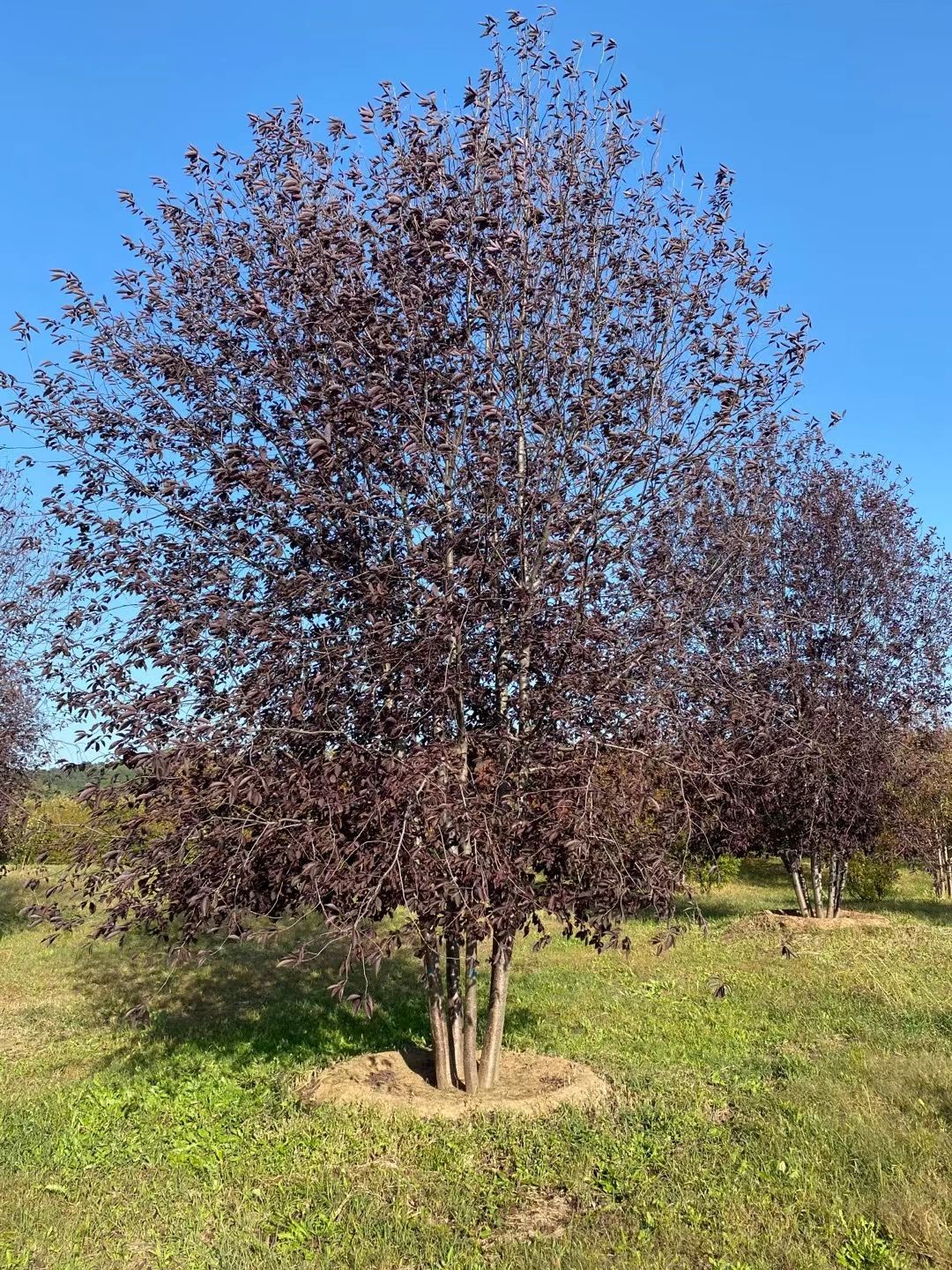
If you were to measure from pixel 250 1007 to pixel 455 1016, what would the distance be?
4.19 metres

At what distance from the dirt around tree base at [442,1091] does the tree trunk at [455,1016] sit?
0.60 ft

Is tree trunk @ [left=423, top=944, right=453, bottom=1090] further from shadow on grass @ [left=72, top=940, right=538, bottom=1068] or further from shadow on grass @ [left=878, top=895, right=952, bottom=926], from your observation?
shadow on grass @ [left=878, top=895, right=952, bottom=926]

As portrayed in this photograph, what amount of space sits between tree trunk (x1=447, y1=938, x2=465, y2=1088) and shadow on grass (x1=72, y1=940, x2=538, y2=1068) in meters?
0.62

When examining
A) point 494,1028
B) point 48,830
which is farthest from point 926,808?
point 48,830

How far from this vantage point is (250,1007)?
31.3ft

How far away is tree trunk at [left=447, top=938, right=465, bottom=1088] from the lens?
5992 millimetres

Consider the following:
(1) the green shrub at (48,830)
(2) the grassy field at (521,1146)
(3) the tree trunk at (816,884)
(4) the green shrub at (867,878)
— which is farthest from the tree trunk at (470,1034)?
(4) the green shrub at (867,878)

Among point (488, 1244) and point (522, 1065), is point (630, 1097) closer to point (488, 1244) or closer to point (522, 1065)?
point (522, 1065)

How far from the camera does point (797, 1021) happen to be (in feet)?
26.2

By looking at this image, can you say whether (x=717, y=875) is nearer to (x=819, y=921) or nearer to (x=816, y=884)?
(x=816, y=884)

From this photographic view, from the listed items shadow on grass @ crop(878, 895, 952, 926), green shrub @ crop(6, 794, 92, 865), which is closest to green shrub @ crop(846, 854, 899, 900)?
shadow on grass @ crop(878, 895, 952, 926)

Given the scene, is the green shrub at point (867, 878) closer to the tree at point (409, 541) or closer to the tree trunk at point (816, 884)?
the tree trunk at point (816, 884)

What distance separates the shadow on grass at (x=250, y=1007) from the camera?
303 inches

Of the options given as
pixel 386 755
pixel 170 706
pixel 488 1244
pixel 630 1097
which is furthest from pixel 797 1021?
pixel 170 706
